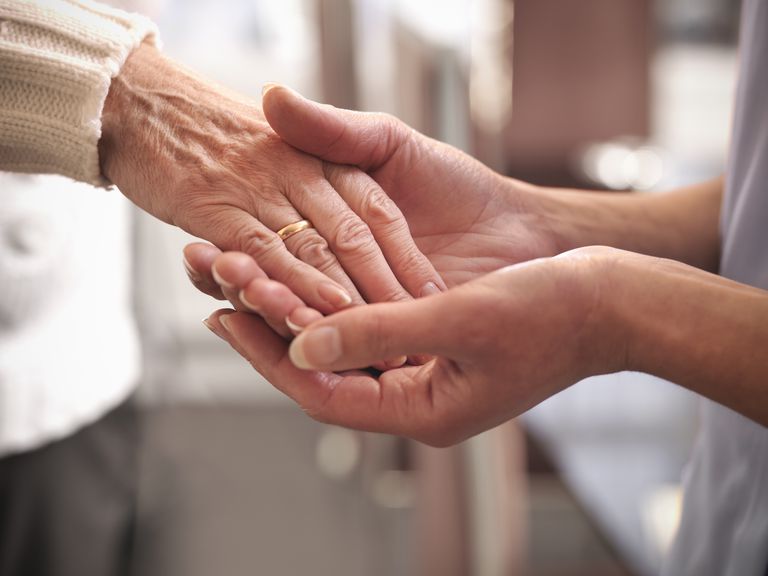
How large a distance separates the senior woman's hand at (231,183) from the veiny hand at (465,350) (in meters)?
0.11

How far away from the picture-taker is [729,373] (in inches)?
18.8

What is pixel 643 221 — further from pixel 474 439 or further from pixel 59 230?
pixel 59 230

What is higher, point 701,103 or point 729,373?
point 729,373

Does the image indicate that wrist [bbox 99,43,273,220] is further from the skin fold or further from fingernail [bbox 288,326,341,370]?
fingernail [bbox 288,326,341,370]

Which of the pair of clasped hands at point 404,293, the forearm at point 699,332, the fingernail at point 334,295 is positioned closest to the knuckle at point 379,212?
the pair of clasped hands at point 404,293

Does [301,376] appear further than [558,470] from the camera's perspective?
No

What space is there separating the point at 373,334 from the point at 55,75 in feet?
1.13

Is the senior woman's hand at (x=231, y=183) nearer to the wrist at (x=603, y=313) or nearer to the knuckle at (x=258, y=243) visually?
the knuckle at (x=258, y=243)

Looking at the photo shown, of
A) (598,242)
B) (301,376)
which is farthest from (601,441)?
(301,376)

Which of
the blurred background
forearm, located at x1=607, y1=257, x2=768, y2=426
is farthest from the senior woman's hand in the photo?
the blurred background

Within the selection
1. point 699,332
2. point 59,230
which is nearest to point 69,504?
point 59,230

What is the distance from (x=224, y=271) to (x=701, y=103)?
2309 mm

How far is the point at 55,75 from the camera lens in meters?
0.57

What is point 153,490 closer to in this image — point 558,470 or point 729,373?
point 558,470
